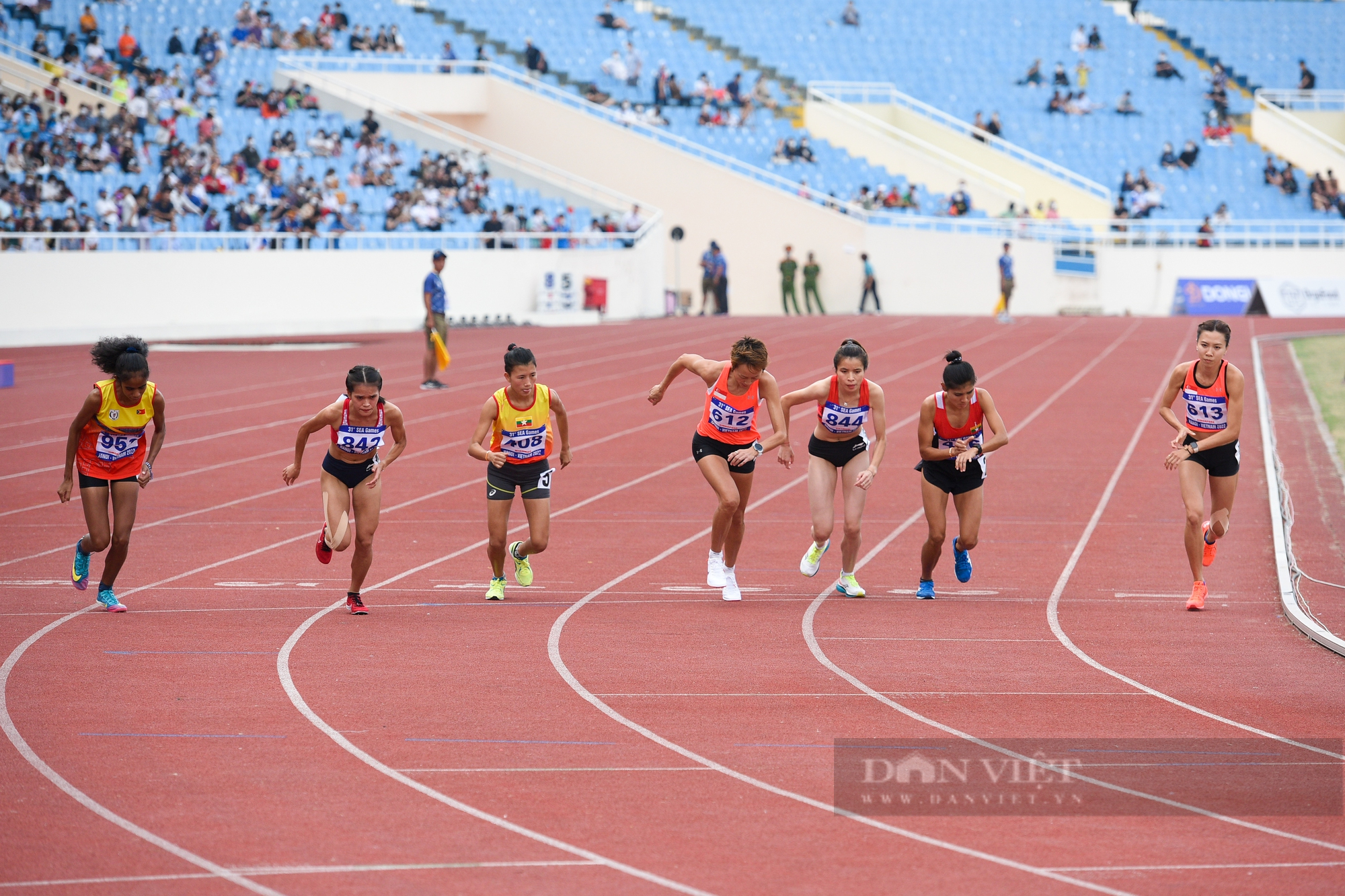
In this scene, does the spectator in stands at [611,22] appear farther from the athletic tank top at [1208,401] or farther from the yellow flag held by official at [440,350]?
the athletic tank top at [1208,401]

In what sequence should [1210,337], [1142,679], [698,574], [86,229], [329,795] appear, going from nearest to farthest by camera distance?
[329,795] < [1142,679] < [1210,337] < [698,574] < [86,229]

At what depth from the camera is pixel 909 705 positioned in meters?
7.24

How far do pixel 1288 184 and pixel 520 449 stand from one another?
124 feet

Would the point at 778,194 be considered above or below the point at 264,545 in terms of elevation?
above

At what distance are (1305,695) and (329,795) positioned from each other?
4684 millimetres

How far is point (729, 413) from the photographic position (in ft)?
32.3

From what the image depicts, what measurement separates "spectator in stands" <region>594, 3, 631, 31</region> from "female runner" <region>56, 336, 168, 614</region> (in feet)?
122

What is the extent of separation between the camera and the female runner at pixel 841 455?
31.7 feet

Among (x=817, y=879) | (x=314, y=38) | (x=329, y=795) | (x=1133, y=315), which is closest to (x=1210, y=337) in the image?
(x=817, y=879)

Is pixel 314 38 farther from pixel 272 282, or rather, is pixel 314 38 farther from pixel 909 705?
pixel 909 705

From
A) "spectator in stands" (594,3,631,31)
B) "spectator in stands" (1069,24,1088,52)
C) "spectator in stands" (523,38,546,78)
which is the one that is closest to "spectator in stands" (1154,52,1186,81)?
"spectator in stands" (1069,24,1088,52)

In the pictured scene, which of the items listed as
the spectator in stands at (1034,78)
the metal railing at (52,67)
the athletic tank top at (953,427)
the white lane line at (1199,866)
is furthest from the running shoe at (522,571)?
the spectator in stands at (1034,78)

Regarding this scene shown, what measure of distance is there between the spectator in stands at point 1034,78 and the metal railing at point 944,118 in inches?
121

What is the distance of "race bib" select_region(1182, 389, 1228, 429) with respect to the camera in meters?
9.40
